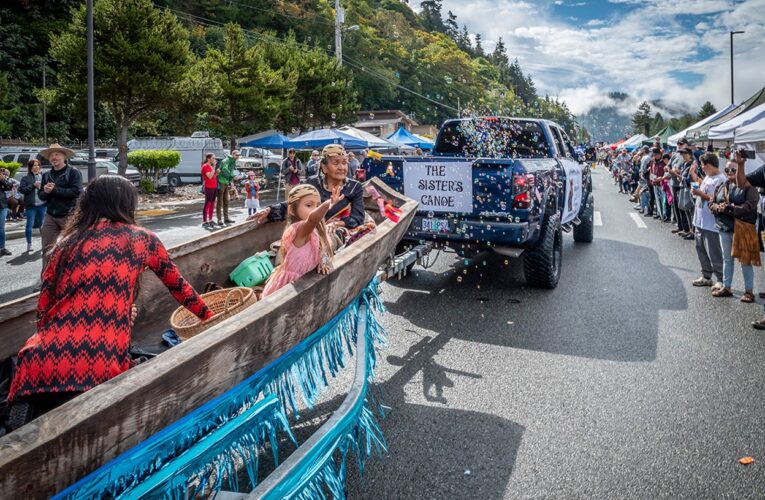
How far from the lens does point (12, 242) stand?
11586 mm

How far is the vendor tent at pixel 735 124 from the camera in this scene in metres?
13.5

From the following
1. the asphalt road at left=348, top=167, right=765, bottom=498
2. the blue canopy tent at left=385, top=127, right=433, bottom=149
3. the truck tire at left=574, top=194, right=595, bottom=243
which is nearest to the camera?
the asphalt road at left=348, top=167, right=765, bottom=498

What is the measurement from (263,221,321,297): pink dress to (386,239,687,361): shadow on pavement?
242 cm

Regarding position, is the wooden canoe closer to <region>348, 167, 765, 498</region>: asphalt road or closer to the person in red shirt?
<region>348, 167, 765, 498</region>: asphalt road

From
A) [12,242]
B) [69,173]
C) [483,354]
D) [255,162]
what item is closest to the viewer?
[483,354]

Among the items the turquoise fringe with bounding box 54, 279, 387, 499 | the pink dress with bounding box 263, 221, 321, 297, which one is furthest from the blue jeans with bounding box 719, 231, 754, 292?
the pink dress with bounding box 263, 221, 321, 297

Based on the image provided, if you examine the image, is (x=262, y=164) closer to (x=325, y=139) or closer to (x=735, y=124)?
(x=325, y=139)

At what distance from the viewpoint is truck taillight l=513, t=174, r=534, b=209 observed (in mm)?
6094

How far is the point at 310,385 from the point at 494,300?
393cm

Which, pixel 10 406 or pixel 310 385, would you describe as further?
pixel 310 385

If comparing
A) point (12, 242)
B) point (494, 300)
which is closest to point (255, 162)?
point (12, 242)

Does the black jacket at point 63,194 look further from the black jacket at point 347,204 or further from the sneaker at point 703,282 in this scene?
the sneaker at point 703,282

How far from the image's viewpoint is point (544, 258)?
22.0 ft

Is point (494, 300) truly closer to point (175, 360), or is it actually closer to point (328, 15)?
point (175, 360)
